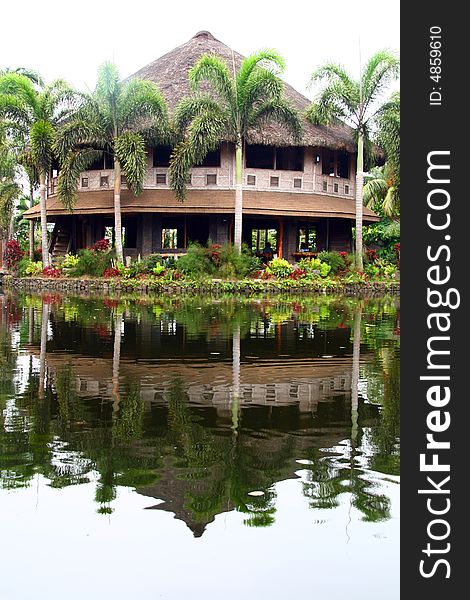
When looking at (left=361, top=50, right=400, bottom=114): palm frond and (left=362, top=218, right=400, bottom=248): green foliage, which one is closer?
(left=361, top=50, right=400, bottom=114): palm frond

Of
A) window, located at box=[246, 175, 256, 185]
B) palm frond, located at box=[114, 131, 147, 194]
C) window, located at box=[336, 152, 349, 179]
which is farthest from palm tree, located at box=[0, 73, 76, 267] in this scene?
window, located at box=[336, 152, 349, 179]

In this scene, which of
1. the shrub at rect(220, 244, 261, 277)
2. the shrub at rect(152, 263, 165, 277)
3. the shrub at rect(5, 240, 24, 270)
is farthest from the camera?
Result: the shrub at rect(5, 240, 24, 270)

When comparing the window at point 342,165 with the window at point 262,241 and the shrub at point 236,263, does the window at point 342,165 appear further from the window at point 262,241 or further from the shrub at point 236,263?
the shrub at point 236,263

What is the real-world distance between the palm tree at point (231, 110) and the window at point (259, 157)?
224 inches

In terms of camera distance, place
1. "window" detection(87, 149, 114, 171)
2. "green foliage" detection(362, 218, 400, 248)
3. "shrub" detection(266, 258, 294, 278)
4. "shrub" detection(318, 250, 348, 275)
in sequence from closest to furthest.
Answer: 1. "shrub" detection(266, 258, 294, 278)
2. "shrub" detection(318, 250, 348, 275)
3. "window" detection(87, 149, 114, 171)
4. "green foliage" detection(362, 218, 400, 248)

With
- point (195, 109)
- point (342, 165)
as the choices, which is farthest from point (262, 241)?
point (195, 109)

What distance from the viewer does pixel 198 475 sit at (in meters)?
5.53

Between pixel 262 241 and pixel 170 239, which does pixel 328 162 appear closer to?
pixel 170 239

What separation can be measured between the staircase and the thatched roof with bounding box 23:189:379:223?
2712 mm

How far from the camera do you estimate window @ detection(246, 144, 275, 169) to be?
37562 millimetres

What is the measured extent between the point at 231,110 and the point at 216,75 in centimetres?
155

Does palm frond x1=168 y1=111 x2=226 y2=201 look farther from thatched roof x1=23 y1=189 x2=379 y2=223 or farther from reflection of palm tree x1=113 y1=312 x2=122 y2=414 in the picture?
reflection of palm tree x1=113 y1=312 x2=122 y2=414

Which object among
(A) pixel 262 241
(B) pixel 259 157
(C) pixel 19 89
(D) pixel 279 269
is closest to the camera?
(D) pixel 279 269

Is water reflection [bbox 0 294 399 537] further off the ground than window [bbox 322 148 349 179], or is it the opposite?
window [bbox 322 148 349 179]
